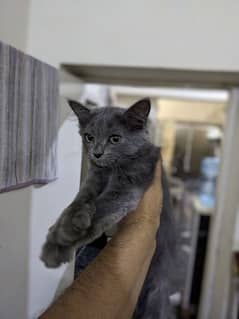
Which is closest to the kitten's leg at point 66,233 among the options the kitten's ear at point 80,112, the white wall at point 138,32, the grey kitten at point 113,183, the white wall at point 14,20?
the grey kitten at point 113,183

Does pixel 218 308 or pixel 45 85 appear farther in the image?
pixel 218 308

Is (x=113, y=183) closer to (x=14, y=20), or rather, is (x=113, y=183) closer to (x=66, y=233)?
(x=66, y=233)

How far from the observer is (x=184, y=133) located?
2.61 m

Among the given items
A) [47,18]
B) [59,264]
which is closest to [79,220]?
[59,264]

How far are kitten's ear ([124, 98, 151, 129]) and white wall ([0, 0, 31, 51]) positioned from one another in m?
0.23

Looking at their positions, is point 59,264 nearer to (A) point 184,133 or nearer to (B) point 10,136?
(B) point 10,136

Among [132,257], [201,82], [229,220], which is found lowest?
[229,220]

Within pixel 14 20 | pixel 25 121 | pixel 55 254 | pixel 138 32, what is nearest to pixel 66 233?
pixel 55 254

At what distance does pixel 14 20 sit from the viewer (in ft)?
2.08

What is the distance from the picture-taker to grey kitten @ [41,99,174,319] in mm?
315

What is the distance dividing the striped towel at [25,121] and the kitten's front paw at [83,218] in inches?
2.2

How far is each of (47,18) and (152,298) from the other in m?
0.84

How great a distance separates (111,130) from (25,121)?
13cm

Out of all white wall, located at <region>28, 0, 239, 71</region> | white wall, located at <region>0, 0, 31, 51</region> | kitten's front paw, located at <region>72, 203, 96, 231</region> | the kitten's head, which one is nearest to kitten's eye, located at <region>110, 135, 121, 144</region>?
the kitten's head
